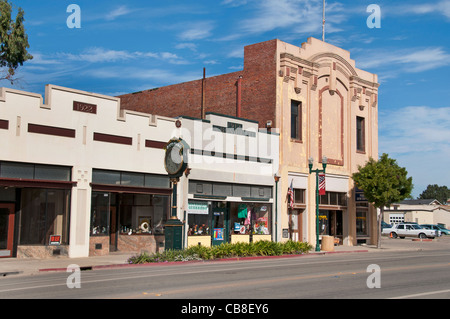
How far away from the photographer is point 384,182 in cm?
3572

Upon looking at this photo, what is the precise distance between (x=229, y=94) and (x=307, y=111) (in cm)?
569

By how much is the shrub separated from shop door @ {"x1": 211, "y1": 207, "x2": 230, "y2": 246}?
4273mm

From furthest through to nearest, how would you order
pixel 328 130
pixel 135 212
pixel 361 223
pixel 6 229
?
pixel 361 223, pixel 328 130, pixel 135 212, pixel 6 229

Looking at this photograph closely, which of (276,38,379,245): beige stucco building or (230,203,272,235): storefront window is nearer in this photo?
(230,203,272,235): storefront window

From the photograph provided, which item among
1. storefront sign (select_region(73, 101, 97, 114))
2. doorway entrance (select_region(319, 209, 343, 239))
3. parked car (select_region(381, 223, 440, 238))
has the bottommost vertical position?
parked car (select_region(381, 223, 440, 238))

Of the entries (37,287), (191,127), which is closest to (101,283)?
(37,287)

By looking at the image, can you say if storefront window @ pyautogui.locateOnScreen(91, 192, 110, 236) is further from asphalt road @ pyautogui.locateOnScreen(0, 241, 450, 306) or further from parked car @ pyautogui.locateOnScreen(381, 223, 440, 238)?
parked car @ pyautogui.locateOnScreen(381, 223, 440, 238)

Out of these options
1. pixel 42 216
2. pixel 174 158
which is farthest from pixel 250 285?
pixel 42 216

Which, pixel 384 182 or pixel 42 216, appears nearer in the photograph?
pixel 42 216

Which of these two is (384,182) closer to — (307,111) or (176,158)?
(307,111)

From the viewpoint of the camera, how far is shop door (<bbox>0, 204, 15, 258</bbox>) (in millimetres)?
22984

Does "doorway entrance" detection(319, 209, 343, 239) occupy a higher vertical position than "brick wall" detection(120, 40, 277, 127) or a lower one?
lower

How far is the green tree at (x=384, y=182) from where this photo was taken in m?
35.9

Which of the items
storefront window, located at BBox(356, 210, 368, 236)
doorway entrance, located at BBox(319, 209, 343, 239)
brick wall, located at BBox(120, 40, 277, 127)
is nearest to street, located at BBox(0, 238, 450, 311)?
brick wall, located at BBox(120, 40, 277, 127)
